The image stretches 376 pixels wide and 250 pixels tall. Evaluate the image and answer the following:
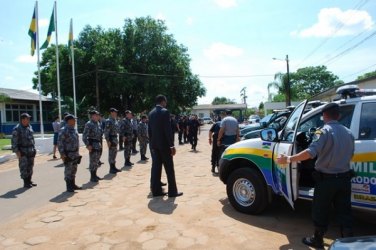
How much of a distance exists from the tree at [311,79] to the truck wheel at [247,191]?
7754 centimetres

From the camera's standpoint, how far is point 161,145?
706 cm

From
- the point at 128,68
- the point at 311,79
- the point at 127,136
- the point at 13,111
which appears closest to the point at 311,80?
the point at 311,79

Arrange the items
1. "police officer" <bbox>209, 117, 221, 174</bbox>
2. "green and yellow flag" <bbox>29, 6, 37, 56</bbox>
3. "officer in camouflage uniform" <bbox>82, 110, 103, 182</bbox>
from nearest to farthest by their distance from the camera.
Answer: "officer in camouflage uniform" <bbox>82, 110, 103, 182</bbox> < "police officer" <bbox>209, 117, 221, 174</bbox> < "green and yellow flag" <bbox>29, 6, 37, 56</bbox>

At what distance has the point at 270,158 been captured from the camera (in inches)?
211

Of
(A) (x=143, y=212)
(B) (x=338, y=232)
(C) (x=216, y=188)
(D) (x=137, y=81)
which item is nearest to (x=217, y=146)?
(C) (x=216, y=188)

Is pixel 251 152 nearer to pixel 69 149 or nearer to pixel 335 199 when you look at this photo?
pixel 335 199

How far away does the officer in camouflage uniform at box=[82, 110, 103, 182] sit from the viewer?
9.05 metres

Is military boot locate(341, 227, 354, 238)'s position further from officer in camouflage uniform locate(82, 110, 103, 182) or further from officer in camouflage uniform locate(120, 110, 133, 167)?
officer in camouflage uniform locate(120, 110, 133, 167)

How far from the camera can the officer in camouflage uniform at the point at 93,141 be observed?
9.05 metres

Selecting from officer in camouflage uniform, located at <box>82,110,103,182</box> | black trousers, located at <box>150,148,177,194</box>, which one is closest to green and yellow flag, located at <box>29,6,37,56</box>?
officer in camouflage uniform, located at <box>82,110,103,182</box>

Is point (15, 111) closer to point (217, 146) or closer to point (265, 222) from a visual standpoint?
point (217, 146)

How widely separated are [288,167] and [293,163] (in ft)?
0.36

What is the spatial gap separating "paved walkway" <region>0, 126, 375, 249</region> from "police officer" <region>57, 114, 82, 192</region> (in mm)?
454

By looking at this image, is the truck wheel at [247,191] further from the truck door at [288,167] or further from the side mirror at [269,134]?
the side mirror at [269,134]
